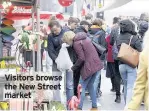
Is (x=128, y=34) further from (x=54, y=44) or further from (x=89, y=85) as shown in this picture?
(x=54, y=44)

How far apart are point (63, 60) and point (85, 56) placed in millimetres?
452

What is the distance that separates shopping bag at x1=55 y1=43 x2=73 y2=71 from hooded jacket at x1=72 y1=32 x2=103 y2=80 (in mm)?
134

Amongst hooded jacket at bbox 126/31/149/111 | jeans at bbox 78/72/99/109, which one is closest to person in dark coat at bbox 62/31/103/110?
jeans at bbox 78/72/99/109

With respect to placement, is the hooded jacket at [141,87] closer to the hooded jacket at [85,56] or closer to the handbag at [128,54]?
the handbag at [128,54]

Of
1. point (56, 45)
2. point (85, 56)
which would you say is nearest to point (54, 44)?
point (56, 45)

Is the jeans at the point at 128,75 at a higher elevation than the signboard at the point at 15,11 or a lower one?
lower

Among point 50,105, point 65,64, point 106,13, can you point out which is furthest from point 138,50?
point 106,13

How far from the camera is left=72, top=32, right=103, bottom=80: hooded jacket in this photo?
250 inches

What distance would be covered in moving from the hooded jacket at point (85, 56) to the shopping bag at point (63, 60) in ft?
0.44

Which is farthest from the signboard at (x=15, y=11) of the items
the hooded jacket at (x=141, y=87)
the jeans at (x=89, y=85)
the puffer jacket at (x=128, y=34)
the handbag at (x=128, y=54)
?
the hooded jacket at (x=141, y=87)

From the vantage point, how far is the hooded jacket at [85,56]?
6.36m

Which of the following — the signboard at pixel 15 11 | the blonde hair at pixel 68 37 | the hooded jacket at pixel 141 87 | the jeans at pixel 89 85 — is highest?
the signboard at pixel 15 11

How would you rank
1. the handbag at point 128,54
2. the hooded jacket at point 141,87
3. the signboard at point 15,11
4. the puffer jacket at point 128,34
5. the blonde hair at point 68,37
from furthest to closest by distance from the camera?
the signboard at point 15,11 → the blonde hair at point 68,37 → the puffer jacket at point 128,34 → the handbag at point 128,54 → the hooded jacket at point 141,87

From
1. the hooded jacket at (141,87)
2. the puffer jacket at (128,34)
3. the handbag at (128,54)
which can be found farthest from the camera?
the puffer jacket at (128,34)
